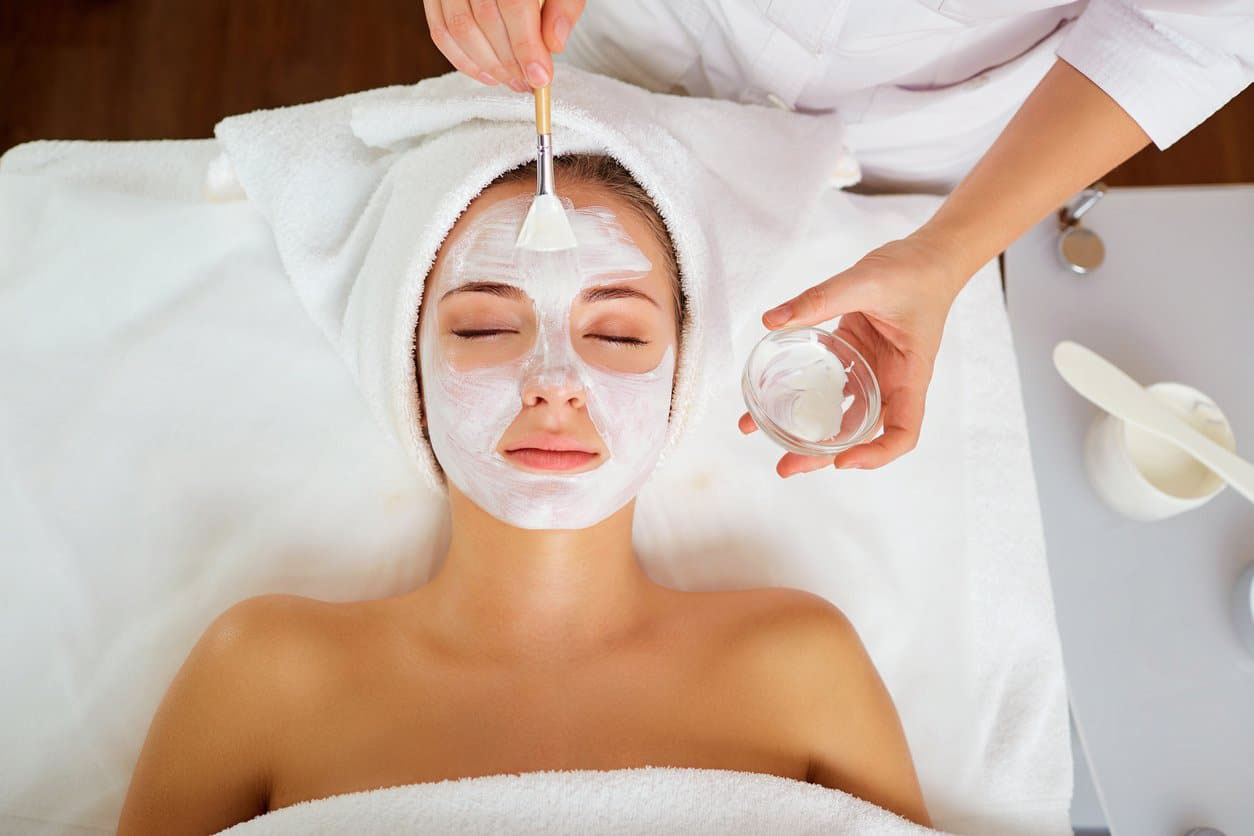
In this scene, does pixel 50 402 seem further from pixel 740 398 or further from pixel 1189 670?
pixel 1189 670

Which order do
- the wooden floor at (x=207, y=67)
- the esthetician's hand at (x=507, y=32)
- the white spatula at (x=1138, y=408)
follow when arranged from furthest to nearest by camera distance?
the wooden floor at (x=207, y=67)
the white spatula at (x=1138, y=408)
the esthetician's hand at (x=507, y=32)

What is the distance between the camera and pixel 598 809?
3.70 ft

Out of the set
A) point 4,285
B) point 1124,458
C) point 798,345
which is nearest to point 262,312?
point 4,285

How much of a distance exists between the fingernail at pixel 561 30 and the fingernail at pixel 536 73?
4cm

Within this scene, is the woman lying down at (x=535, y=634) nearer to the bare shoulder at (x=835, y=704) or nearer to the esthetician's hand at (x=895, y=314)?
the bare shoulder at (x=835, y=704)

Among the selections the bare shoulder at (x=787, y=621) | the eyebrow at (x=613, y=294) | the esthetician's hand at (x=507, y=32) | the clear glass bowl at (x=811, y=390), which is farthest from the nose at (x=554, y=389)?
the bare shoulder at (x=787, y=621)

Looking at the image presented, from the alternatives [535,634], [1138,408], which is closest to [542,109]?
[535,634]

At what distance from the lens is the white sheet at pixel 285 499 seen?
1362 mm

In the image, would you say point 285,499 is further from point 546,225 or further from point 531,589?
point 546,225

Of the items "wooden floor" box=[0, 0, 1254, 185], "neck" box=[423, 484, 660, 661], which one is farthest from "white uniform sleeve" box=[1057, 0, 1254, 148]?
"wooden floor" box=[0, 0, 1254, 185]

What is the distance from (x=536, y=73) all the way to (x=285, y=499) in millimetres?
834

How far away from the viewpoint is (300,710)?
1223mm

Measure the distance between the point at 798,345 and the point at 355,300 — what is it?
663 millimetres

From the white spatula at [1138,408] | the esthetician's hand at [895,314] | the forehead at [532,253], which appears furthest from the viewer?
the white spatula at [1138,408]
